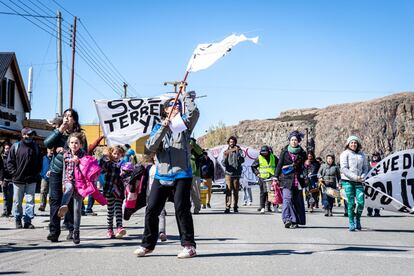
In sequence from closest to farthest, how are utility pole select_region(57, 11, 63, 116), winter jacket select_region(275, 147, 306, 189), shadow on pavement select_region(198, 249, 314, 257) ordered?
shadow on pavement select_region(198, 249, 314, 257) < winter jacket select_region(275, 147, 306, 189) < utility pole select_region(57, 11, 63, 116)

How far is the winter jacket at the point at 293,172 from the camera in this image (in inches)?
437

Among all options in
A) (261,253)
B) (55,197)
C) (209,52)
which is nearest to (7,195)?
(55,197)

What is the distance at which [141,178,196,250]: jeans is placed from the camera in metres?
6.83

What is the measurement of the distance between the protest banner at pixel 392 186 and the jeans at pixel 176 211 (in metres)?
5.01

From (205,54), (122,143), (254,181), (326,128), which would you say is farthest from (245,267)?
(326,128)

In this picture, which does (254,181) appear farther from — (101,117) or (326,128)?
(326,128)

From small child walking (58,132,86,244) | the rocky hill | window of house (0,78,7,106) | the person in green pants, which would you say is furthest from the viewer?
the rocky hill

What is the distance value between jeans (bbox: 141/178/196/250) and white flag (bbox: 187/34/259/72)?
132 cm

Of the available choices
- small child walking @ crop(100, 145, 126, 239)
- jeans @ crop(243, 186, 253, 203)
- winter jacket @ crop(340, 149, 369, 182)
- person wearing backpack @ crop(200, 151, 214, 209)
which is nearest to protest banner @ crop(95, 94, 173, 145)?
small child walking @ crop(100, 145, 126, 239)

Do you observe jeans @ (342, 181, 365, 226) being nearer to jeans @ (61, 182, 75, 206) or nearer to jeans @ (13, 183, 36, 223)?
jeans @ (61, 182, 75, 206)

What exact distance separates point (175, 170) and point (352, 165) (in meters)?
4.79

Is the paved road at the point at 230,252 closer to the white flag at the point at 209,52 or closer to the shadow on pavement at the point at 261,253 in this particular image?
the shadow on pavement at the point at 261,253

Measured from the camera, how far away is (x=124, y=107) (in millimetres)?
12961

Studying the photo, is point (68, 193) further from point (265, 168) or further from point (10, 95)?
point (10, 95)
